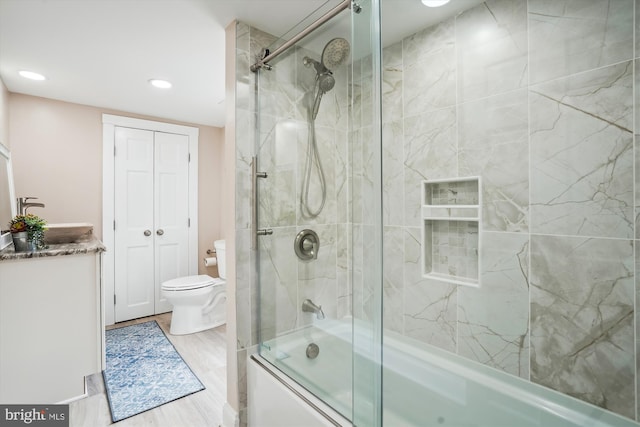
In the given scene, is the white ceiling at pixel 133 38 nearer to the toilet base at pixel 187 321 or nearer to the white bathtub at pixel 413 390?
the white bathtub at pixel 413 390

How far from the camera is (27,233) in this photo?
6.52 ft

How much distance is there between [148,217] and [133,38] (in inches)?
79.3

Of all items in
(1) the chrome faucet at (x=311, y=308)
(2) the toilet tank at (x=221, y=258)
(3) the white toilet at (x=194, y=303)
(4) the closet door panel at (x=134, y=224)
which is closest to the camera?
(1) the chrome faucet at (x=311, y=308)

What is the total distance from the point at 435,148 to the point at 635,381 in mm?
1197

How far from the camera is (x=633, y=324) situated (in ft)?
3.54

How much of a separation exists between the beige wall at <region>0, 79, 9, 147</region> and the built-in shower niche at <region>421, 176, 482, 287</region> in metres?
3.16

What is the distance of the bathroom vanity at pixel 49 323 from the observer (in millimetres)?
1782

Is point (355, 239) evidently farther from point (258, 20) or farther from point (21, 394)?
point (21, 394)

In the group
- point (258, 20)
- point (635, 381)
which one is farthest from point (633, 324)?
point (258, 20)

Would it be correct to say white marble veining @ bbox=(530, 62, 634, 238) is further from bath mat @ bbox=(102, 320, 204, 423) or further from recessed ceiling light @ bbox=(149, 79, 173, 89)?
recessed ceiling light @ bbox=(149, 79, 173, 89)

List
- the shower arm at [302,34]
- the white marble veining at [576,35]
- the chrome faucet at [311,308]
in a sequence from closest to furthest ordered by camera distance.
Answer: the white marble veining at [576,35], the shower arm at [302,34], the chrome faucet at [311,308]

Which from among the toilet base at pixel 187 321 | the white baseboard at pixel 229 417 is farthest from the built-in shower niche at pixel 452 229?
the toilet base at pixel 187 321

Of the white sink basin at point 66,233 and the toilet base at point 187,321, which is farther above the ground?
the white sink basin at point 66,233

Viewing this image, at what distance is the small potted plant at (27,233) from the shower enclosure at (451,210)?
1488 millimetres
